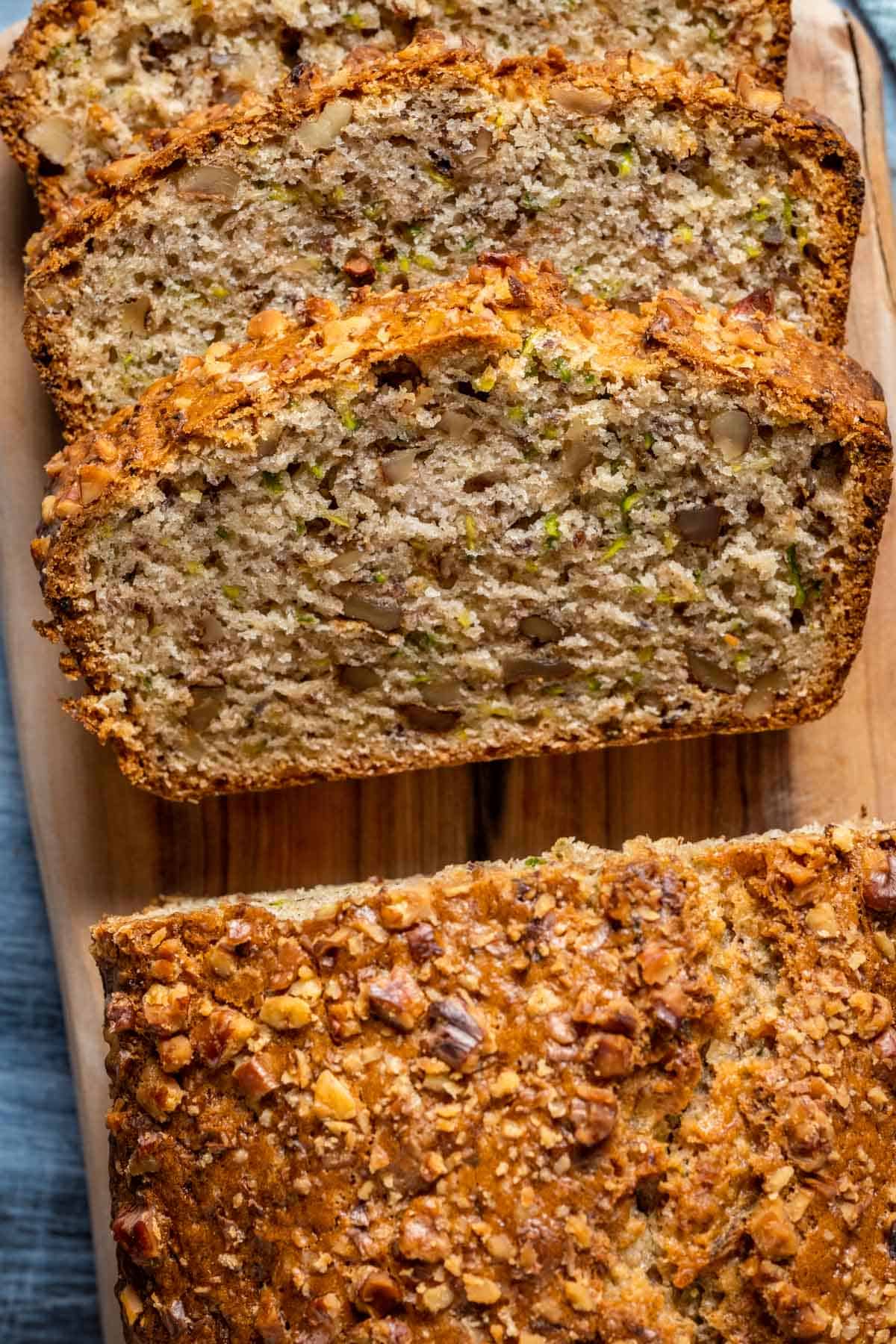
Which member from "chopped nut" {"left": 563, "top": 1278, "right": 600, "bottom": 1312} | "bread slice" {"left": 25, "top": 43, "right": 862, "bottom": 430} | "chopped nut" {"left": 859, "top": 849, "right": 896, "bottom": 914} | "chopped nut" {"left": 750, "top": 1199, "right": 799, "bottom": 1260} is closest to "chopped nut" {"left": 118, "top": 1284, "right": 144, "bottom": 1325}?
"chopped nut" {"left": 563, "top": 1278, "right": 600, "bottom": 1312}

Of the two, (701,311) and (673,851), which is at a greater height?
(701,311)

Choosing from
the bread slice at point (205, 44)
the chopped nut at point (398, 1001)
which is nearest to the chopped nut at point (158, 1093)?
the chopped nut at point (398, 1001)

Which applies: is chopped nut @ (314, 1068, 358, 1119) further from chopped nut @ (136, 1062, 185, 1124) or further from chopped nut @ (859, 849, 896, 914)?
chopped nut @ (859, 849, 896, 914)

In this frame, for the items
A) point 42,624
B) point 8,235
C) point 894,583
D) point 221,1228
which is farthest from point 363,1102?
point 8,235

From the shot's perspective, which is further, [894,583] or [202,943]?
[894,583]

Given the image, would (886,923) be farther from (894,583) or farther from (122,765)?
(122,765)

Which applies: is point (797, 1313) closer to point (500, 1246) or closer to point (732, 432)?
point (500, 1246)

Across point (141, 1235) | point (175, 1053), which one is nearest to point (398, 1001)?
point (175, 1053)
